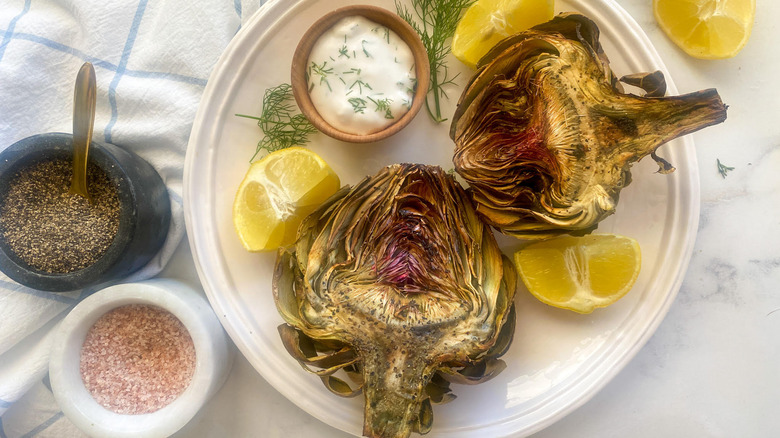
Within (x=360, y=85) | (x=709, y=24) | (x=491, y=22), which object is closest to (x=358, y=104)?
(x=360, y=85)

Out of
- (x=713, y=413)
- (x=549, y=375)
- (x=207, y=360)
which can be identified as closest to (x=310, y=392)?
(x=207, y=360)

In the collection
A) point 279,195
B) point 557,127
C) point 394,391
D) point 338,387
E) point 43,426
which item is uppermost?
point 557,127

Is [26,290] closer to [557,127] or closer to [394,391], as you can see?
[394,391]

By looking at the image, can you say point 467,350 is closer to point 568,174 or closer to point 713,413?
point 568,174

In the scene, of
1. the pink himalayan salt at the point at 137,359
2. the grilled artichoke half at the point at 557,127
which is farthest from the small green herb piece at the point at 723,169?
the pink himalayan salt at the point at 137,359

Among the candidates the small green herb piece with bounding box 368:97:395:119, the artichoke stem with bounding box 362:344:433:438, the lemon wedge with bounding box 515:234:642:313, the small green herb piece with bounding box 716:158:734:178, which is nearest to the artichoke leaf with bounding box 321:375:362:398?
the artichoke stem with bounding box 362:344:433:438

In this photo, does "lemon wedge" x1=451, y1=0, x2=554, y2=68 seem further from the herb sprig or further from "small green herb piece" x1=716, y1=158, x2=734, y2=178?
"small green herb piece" x1=716, y1=158, x2=734, y2=178
